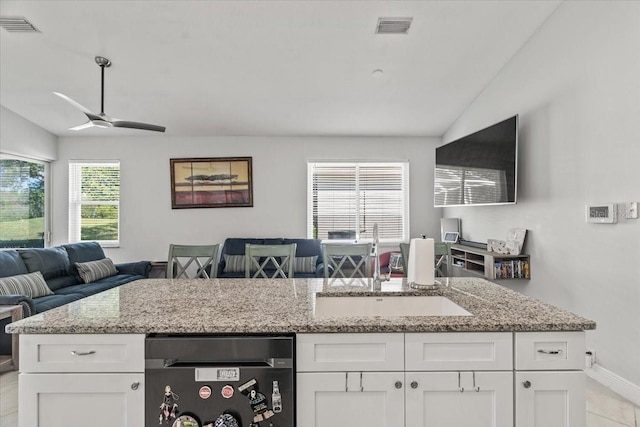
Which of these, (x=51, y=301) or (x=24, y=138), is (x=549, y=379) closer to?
(x=51, y=301)

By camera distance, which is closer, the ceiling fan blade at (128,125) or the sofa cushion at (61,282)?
the ceiling fan blade at (128,125)

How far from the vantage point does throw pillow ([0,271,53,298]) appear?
3037 millimetres

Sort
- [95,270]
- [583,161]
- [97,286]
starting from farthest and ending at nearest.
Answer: [95,270] < [97,286] < [583,161]

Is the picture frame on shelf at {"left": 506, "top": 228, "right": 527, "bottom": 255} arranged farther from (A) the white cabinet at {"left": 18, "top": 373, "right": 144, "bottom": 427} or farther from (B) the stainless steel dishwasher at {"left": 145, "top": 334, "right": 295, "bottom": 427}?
(A) the white cabinet at {"left": 18, "top": 373, "right": 144, "bottom": 427}

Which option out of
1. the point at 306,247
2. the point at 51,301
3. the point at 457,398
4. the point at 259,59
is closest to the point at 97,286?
the point at 51,301

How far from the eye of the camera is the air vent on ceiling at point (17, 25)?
2.79m

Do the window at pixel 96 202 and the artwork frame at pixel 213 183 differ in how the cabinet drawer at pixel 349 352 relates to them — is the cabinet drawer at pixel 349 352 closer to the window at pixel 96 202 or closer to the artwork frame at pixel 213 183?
the artwork frame at pixel 213 183

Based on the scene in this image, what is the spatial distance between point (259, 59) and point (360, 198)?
2.64m

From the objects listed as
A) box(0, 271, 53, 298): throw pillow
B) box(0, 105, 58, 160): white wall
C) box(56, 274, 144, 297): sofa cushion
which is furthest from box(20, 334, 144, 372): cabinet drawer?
box(0, 105, 58, 160): white wall

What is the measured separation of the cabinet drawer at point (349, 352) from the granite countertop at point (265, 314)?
34 millimetres

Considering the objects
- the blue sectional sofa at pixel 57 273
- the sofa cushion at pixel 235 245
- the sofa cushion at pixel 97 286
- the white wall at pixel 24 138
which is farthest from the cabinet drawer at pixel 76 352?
the white wall at pixel 24 138

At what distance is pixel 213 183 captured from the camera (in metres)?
5.15

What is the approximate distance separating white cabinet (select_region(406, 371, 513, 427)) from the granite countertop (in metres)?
0.16

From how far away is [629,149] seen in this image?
2.27 metres
